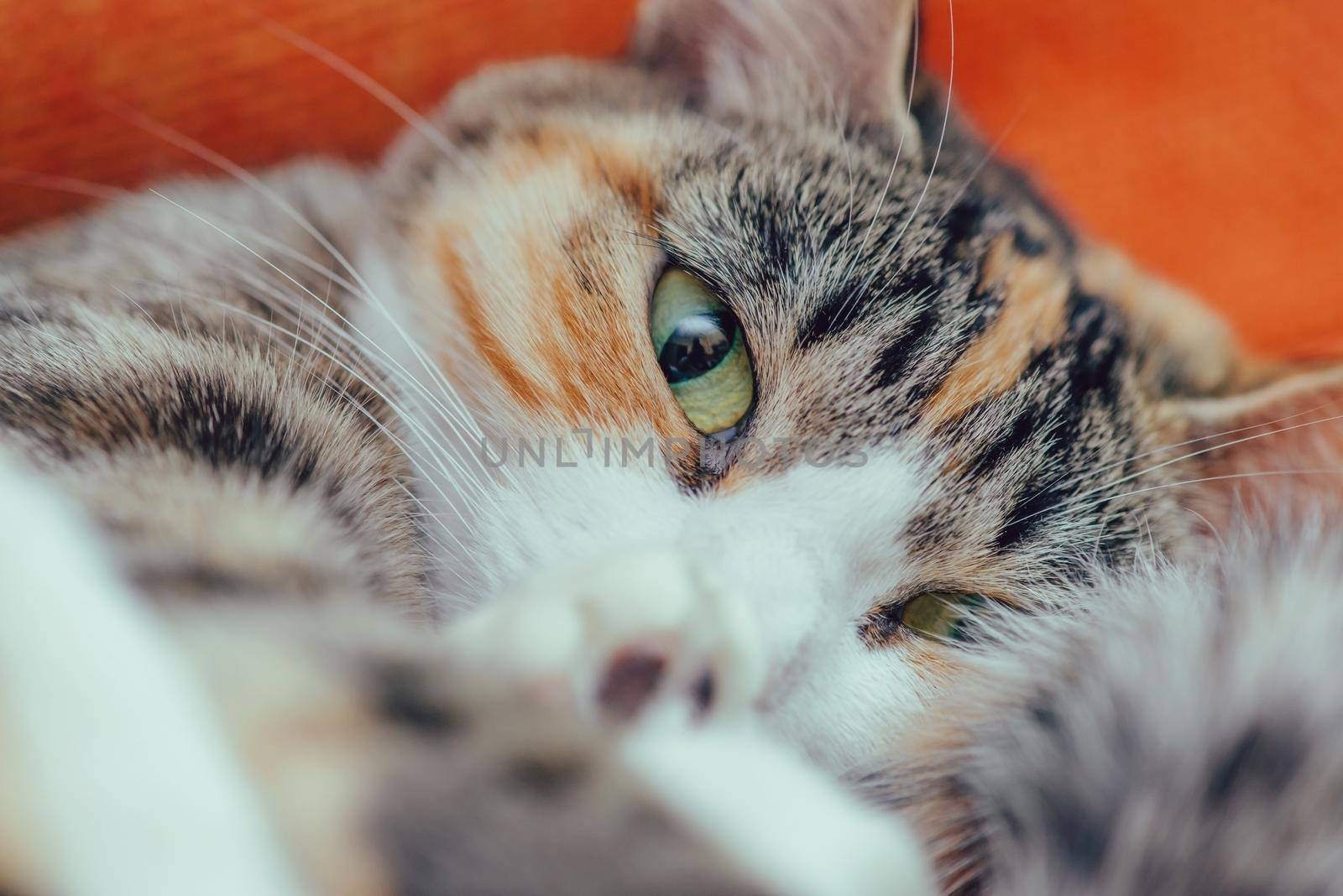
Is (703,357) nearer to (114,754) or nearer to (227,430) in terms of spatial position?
(227,430)

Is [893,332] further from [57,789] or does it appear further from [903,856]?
[57,789]

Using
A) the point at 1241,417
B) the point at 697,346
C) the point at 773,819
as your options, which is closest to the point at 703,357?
the point at 697,346

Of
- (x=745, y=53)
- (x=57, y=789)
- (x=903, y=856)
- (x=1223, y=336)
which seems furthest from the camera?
Answer: (x=1223, y=336)

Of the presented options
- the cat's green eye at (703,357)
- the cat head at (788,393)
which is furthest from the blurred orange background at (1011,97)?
the cat's green eye at (703,357)

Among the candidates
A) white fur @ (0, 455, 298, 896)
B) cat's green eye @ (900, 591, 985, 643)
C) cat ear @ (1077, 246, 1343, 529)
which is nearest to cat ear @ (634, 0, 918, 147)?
cat ear @ (1077, 246, 1343, 529)

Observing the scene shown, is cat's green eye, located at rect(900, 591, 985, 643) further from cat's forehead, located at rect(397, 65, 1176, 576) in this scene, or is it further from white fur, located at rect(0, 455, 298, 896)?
white fur, located at rect(0, 455, 298, 896)

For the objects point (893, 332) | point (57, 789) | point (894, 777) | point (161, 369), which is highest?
point (893, 332)

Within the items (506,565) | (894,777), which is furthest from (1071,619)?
(506,565)
